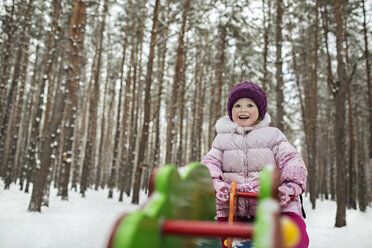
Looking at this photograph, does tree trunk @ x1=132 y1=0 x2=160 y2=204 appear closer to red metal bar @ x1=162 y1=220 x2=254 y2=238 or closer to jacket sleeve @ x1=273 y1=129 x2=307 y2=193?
jacket sleeve @ x1=273 y1=129 x2=307 y2=193

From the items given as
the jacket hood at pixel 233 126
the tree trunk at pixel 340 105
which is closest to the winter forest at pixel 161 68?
the tree trunk at pixel 340 105

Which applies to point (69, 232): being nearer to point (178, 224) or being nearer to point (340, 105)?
point (178, 224)

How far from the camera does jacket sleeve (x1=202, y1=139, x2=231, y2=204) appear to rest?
196 centimetres

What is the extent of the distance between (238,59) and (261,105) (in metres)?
16.8

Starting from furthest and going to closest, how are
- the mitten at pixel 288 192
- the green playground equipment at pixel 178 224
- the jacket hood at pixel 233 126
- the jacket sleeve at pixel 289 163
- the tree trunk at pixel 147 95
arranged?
the tree trunk at pixel 147 95, the jacket hood at pixel 233 126, the jacket sleeve at pixel 289 163, the mitten at pixel 288 192, the green playground equipment at pixel 178 224

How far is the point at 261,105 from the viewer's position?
251 cm

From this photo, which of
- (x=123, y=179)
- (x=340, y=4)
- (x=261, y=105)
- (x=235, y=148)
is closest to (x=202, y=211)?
(x=235, y=148)

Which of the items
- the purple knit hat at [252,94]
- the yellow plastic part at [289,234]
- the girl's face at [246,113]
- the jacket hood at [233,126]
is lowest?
the yellow plastic part at [289,234]

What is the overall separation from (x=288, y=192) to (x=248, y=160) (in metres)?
0.46

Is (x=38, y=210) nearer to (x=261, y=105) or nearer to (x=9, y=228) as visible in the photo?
(x=9, y=228)

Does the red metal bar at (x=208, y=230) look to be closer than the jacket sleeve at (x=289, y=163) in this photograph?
Yes

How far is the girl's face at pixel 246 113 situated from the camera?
249 cm

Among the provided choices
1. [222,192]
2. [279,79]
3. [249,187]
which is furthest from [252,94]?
[279,79]

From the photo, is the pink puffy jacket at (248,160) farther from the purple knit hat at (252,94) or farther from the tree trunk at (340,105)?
the tree trunk at (340,105)
